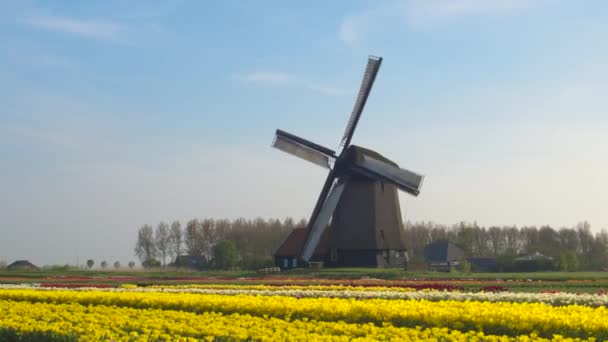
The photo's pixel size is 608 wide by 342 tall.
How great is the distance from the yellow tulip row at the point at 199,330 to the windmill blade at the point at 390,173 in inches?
1238

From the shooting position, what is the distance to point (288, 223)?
Answer: 9794 cm

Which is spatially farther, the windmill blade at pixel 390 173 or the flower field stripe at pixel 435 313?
the windmill blade at pixel 390 173

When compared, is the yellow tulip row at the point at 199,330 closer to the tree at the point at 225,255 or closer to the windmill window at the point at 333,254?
the windmill window at the point at 333,254

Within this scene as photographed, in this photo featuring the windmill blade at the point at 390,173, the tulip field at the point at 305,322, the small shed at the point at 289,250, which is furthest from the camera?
the small shed at the point at 289,250

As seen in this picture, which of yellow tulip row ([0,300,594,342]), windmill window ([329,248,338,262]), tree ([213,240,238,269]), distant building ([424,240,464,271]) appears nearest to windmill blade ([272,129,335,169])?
windmill window ([329,248,338,262])

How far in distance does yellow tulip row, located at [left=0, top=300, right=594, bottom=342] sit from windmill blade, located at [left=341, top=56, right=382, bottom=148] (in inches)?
1307

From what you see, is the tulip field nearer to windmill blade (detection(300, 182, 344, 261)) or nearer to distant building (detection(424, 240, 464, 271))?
windmill blade (detection(300, 182, 344, 261))

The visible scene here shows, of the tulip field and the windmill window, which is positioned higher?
the windmill window

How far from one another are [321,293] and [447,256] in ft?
178

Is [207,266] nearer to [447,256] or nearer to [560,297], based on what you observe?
[447,256]

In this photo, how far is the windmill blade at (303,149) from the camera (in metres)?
43.9

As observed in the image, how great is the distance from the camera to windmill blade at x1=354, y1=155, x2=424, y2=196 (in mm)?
41094

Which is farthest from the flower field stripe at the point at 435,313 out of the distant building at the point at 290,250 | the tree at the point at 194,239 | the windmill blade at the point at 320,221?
the tree at the point at 194,239

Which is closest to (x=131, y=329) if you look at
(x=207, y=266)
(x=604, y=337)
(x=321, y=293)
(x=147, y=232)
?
(x=604, y=337)
